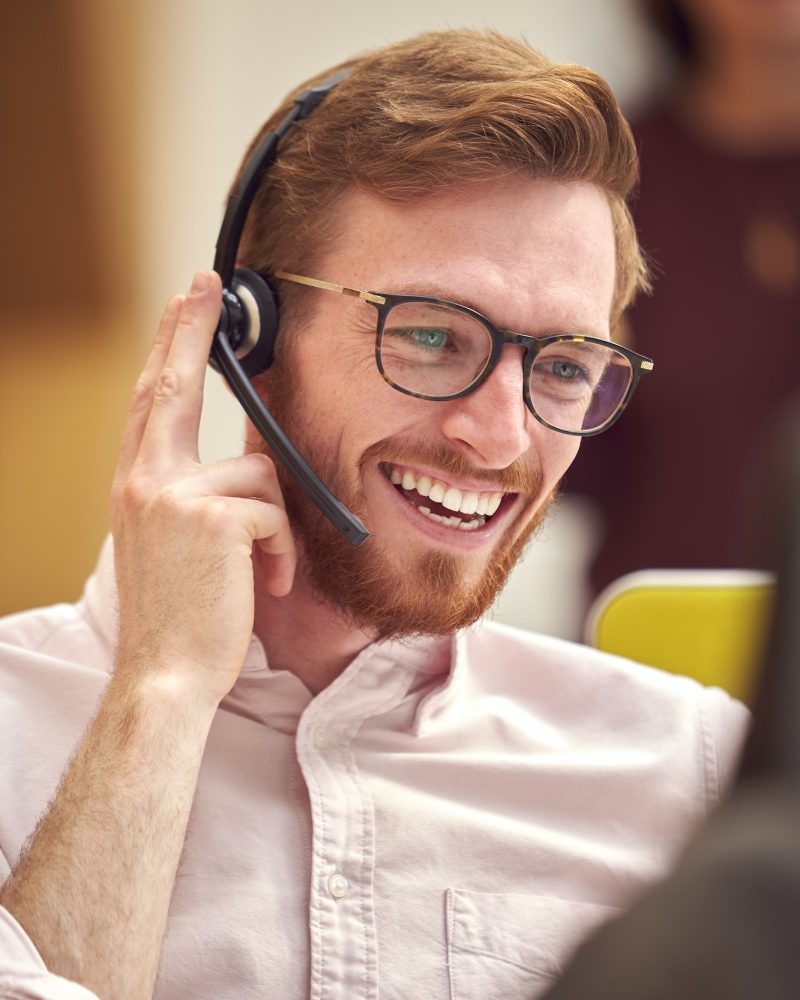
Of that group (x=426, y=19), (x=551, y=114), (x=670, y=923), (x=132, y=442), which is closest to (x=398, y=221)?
(x=551, y=114)

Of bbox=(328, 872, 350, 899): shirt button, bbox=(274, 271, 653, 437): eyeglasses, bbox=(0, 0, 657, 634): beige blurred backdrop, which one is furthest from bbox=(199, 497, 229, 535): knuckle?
bbox=(0, 0, 657, 634): beige blurred backdrop

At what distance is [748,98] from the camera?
244cm

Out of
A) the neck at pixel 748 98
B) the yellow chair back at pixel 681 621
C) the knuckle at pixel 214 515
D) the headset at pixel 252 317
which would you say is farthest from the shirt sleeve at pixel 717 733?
the neck at pixel 748 98

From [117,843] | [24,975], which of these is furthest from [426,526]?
[24,975]

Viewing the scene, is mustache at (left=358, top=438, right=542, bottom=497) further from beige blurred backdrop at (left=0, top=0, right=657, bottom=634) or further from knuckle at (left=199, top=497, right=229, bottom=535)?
beige blurred backdrop at (left=0, top=0, right=657, bottom=634)

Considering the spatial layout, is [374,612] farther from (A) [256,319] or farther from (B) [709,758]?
(B) [709,758]

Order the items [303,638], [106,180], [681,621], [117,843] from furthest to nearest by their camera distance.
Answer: [106,180]
[681,621]
[303,638]
[117,843]

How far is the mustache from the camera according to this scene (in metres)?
1.37

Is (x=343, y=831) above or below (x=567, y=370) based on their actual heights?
below

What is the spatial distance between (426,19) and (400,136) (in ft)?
9.13

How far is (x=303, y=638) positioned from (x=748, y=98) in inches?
63.0

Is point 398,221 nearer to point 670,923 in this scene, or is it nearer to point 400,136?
point 400,136

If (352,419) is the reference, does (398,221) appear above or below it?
above

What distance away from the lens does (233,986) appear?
4.00ft
